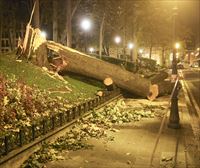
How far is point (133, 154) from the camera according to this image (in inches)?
386

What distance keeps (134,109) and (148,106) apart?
1300 millimetres

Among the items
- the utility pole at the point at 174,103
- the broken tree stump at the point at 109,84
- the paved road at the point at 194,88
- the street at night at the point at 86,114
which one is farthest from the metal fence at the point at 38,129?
the paved road at the point at 194,88

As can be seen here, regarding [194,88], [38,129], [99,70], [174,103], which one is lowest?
[38,129]

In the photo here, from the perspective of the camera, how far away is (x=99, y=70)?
19.4m

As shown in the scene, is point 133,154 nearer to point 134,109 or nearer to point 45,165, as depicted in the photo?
point 45,165

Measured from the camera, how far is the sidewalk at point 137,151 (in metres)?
8.98

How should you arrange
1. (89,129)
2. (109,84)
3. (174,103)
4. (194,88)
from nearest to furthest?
(89,129), (174,103), (109,84), (194,88)

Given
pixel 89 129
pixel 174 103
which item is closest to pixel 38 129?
pixel 89 129

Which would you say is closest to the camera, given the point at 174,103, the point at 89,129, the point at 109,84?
the point at 89,129

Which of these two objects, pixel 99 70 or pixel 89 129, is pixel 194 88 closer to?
pixel 99 70

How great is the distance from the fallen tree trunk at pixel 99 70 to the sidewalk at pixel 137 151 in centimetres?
635

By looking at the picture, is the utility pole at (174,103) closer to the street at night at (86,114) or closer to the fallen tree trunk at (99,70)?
the street at night at (86,114)

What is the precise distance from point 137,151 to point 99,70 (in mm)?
9723

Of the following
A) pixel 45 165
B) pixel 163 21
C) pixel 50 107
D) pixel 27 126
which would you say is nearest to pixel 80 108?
pixel 50 107
